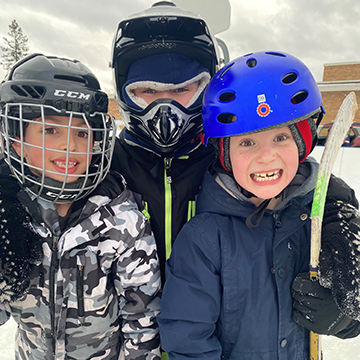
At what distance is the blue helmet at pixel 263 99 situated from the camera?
123 centimetres

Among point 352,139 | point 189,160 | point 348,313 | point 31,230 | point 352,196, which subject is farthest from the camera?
point 352,139

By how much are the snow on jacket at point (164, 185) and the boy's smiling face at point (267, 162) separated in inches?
13.9

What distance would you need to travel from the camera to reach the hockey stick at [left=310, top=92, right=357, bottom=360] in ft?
3.77

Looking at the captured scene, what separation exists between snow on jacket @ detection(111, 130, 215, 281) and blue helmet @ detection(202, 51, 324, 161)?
25cm

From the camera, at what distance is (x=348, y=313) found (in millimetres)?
1137

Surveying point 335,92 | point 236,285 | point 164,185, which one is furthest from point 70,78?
point 335,92

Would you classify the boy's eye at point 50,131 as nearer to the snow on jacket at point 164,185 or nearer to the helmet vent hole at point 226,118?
the snow on jacket at point 164,185

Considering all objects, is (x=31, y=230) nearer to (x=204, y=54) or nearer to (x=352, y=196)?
(x=204, y=54)

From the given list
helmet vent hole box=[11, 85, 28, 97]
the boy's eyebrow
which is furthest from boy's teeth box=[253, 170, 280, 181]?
helmet vent hole box=[11, 85, 28, 97]

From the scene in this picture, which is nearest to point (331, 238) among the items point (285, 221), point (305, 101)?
point (285, 221)

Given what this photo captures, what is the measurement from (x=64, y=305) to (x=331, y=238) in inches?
48.9

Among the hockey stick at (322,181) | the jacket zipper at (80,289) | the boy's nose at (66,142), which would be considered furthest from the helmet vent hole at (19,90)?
the hockey stick at (322,181)

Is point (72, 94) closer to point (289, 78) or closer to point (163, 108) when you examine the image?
point (163, 108)

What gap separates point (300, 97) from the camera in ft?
4.43
